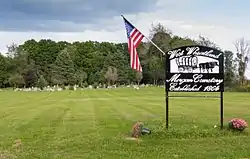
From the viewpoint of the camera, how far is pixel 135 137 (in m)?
13.9

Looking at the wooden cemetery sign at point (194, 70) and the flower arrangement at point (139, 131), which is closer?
the flower arrangement at point (139, 131)

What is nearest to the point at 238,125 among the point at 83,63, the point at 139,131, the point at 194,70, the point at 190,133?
the point at 190,133

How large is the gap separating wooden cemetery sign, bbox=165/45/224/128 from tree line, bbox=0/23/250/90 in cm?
6791

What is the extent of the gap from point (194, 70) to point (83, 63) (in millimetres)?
93732

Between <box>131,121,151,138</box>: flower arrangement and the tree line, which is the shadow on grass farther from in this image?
the tree line

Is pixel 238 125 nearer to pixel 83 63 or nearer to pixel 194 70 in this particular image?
pixel 194 70

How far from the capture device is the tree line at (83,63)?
89.6m

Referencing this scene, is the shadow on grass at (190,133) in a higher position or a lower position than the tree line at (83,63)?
lower

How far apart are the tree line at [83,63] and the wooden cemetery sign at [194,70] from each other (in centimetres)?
6791

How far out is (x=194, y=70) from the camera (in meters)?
15.6

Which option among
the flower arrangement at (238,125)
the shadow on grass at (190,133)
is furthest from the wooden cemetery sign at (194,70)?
the shadow on grass at (190,133)

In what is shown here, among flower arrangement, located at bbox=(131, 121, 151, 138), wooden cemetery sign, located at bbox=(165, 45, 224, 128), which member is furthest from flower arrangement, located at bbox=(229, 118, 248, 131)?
flower arrangement, located at bbox=(131, 121, 151, 138)

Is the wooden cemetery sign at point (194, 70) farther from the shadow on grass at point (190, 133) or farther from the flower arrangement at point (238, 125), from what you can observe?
the shadow on grass at point (190, 133)

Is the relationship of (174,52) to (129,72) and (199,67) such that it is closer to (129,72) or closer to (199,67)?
(199,67)
